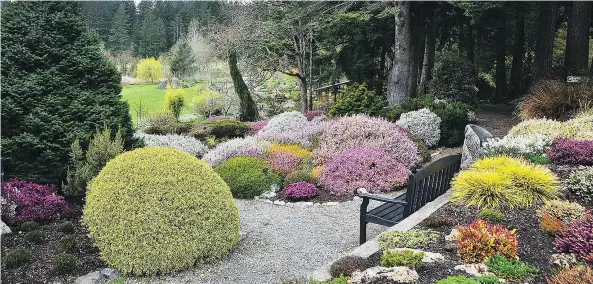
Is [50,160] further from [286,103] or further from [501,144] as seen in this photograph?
[286,103]

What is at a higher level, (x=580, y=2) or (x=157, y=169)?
(x=580, y=2)

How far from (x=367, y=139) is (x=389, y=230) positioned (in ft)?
17.7

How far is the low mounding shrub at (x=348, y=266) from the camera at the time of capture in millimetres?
3834

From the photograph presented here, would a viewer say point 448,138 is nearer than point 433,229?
No

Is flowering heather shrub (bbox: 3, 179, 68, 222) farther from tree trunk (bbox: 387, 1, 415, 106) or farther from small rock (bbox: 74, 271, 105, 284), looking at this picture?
tree trunk (bbox: 387, 1, 415, 106)

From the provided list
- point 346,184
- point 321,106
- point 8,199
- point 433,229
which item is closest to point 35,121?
point 8,199

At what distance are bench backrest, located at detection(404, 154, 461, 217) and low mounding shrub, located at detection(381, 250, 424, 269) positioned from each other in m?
1.58

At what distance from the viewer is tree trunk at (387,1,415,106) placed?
14596 millimetres

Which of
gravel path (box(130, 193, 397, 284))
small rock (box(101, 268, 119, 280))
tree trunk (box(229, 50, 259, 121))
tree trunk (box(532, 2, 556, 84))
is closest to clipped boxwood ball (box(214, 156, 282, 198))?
gravel path (box(130, 193, 397, 284))

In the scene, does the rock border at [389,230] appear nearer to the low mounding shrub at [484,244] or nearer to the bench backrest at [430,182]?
the bench backrest at [430,182]

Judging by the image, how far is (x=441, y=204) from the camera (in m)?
5.43

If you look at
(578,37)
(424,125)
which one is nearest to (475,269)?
(424,125)

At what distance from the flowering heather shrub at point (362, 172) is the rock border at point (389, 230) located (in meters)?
2.83

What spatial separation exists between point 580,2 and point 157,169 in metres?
14.1
